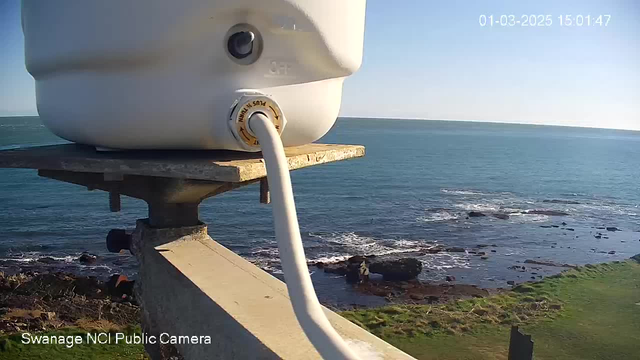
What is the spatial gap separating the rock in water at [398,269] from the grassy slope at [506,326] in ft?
11.9

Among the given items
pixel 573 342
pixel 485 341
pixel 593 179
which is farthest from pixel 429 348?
pixel 593 179

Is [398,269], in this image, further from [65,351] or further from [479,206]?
[479,206]

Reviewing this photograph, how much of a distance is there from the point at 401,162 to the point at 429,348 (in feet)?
210

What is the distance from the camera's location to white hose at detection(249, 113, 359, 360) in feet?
8.43

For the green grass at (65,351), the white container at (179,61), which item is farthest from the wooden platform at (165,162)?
the green grass at (65,351)

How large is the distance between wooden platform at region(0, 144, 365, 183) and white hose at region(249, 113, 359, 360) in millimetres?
353

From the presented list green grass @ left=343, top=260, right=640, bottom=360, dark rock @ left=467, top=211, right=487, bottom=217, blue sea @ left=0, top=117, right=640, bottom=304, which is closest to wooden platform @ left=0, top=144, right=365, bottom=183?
green grass @ left=343, top=260, right=640, bottom=360

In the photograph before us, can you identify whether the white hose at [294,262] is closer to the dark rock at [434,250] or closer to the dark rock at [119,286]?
the dark rock at [119,286]

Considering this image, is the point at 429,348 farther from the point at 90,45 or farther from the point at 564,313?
the point at 90,45

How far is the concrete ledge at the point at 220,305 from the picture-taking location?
160 inches

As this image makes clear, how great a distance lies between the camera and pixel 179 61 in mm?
3729

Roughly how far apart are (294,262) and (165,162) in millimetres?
1538

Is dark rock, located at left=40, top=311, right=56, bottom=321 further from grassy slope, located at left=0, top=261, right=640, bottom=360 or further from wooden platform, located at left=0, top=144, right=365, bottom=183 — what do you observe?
wooden platform, located at left=0, top=144, right=365, bottom=183

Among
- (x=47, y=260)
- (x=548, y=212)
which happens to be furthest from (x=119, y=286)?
(x=548, y=212)
